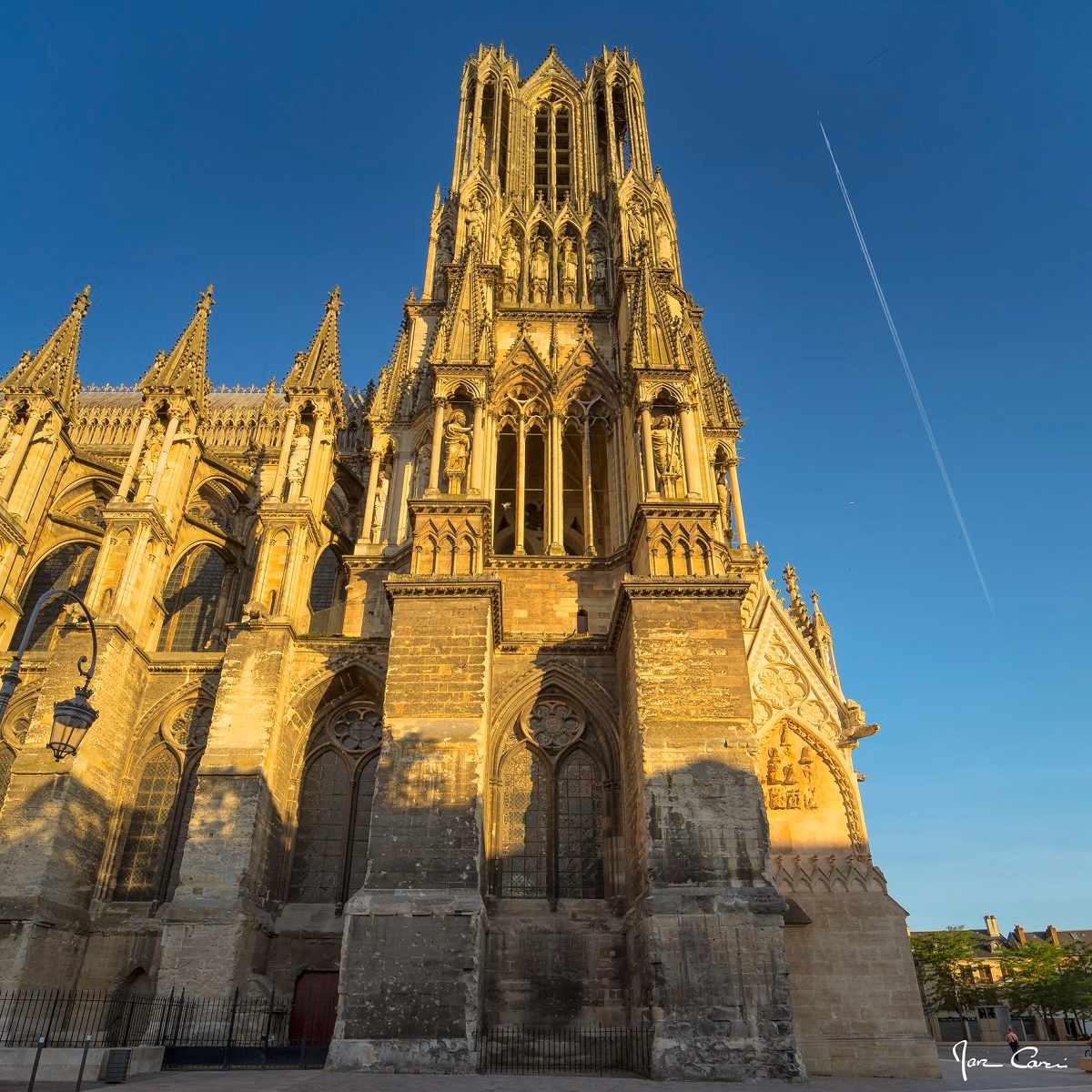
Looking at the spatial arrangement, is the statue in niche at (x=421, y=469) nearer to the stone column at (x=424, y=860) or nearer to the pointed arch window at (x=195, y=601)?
the pointed arch window at (x=195, y=601)

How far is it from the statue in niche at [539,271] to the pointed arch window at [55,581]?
16260 mm

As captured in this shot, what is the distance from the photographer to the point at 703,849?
14.4 metres

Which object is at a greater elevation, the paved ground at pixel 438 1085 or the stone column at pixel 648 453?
the stone column at pixel 648 453

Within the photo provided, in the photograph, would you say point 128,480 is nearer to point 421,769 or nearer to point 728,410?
point 421,769

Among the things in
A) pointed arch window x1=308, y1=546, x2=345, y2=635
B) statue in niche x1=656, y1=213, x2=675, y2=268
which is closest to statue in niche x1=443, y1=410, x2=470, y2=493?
pointed arch window x1=308, y1=546, x2=345, y2=635

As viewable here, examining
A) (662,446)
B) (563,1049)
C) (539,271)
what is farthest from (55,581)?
(563,1049)

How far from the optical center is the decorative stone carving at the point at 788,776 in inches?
752

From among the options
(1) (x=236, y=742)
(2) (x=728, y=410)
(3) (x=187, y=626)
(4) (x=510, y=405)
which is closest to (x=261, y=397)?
(3) (x=187, y=626)

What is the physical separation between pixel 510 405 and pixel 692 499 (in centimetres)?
769

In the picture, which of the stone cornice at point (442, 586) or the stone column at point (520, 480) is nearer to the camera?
the stone cornice at point (442, 586)

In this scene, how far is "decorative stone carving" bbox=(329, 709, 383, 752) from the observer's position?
19.9m

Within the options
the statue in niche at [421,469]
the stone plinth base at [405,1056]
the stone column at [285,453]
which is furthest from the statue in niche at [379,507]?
the stone plinth base at [405,1056]

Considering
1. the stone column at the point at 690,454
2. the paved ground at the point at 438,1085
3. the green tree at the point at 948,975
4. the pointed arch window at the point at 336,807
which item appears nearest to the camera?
the paved ground at the point at 438,1085

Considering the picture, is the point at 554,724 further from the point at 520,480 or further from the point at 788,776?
the point at 520,480
